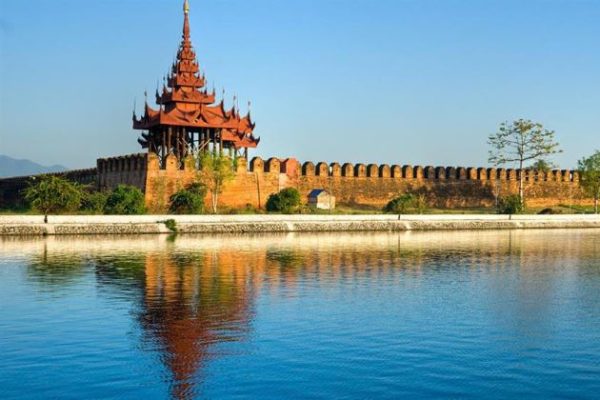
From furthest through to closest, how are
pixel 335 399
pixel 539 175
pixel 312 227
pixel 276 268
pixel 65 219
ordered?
pixel 539 175, pixel 312 227, pixel 65 219, pixel 276 268, pixel 335 399

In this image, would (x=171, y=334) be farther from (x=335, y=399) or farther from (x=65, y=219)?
(x=65, y=219)

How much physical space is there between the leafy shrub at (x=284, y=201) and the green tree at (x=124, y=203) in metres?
6.49

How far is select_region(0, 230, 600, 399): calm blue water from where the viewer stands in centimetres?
1045

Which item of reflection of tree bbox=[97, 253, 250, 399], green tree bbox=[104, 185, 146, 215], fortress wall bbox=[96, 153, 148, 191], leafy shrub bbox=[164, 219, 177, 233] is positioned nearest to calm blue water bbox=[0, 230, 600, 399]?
reflection of tree bbox=[97, 253, 250, 399]

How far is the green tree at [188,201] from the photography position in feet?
126

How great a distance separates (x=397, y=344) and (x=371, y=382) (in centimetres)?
212

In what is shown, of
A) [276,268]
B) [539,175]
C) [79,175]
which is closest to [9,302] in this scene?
[276,268]

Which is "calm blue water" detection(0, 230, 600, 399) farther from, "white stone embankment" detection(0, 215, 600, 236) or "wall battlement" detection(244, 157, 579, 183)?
"wall battlement" detection(244, 157, 579, 183)

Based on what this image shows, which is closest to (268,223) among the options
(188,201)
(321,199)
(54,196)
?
(188,201)

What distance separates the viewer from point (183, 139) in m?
41.7

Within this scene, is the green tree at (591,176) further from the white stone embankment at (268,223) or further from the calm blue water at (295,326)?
the calm blue water at (295,326)

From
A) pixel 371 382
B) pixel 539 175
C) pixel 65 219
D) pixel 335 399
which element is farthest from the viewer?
pixel 539 175

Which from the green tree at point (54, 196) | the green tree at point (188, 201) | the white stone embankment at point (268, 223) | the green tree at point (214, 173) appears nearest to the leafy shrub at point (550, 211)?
the white stone embankment at point (268, 223)

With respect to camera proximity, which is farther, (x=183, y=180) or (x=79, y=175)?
(x=79, y=175)
